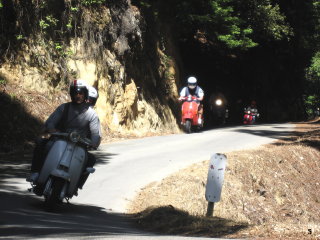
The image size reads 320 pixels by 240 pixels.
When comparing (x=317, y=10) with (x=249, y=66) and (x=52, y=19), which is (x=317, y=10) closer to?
(x=249, y=66)

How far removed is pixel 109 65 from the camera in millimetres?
21047

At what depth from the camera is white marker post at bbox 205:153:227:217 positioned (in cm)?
921

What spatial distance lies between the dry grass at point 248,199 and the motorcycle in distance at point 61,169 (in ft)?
3.94

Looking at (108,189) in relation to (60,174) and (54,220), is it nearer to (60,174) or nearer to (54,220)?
(60,174)

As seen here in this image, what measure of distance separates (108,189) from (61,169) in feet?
9.93

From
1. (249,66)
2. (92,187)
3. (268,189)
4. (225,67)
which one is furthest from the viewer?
(249,66)

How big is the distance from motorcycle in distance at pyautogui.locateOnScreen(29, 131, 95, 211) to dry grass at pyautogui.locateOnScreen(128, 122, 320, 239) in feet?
3.94

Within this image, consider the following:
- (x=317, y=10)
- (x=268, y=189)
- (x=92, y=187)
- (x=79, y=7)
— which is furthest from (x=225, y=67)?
(x=92, y=187)

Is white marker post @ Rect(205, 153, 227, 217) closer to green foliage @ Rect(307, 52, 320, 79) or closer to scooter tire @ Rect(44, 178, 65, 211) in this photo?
scooter tire @ Rect(44, 178, 65, 211)

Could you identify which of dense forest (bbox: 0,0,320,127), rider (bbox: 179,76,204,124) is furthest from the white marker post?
rider (bbox: 179,76,204,124)

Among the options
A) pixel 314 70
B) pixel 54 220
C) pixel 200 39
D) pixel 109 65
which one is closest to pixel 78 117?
pixel 54 220

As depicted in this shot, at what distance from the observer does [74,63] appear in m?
19.3

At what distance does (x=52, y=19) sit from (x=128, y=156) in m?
6.36

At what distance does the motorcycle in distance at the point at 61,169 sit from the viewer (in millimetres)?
7945
